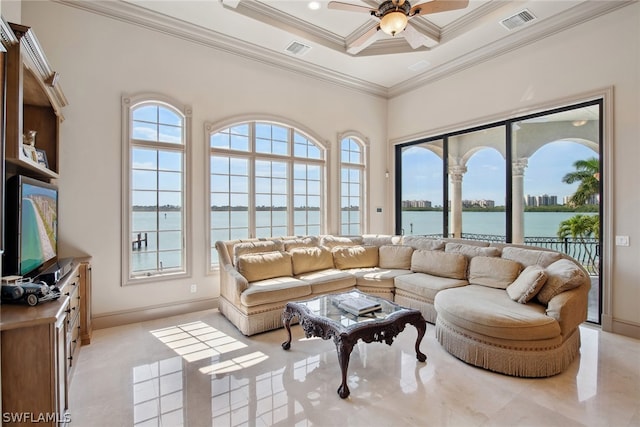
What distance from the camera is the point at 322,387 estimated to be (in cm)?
249

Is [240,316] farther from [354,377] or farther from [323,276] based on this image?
[354,377]

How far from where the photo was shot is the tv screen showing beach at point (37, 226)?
2.32 meters

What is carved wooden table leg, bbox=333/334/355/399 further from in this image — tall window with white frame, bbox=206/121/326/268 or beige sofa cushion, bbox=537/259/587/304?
tall window with white frame, bbox=206/121/326/268

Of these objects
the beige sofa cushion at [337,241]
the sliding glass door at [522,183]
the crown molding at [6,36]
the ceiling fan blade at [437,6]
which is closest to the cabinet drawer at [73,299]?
the crown molding at [6,36]

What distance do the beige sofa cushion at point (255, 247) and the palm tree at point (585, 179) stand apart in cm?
401

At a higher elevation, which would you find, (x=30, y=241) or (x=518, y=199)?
(x=518, y=199)

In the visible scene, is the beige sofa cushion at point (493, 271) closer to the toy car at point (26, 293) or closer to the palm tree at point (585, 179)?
the palm tree at point (585, 179)

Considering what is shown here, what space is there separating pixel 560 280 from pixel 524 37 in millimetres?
3359

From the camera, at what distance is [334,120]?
5816mm

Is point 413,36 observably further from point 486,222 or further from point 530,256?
point 486,222

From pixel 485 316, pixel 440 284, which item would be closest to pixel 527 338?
pixel 485 316

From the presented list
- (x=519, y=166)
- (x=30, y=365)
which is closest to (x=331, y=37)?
(x=519, y=166)

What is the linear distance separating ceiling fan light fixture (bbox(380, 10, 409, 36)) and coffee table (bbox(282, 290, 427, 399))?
2672 mm

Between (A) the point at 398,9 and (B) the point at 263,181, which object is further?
(B) the point at 263,181
